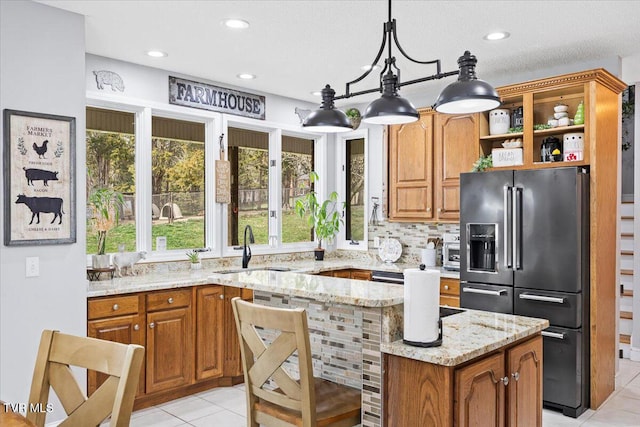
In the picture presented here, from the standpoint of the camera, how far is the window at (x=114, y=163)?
4.23 metres

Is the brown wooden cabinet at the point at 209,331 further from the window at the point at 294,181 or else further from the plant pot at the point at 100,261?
the window at the point at 294,181

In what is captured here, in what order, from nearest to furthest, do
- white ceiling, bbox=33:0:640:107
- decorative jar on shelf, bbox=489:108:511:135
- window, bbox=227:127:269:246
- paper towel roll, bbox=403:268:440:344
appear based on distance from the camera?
paper towel roll, bbox=403:268:440:344 → white ceiling, bbox=33:0:640:107 → decorative jar on shelf, bbox=489:108:511:135 → window, bbox=227:127:269:246

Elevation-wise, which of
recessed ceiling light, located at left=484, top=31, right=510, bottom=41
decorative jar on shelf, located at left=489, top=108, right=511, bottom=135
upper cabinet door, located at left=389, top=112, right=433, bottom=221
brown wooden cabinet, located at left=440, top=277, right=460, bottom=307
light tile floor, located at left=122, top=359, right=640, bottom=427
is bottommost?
light tile floor, located at left=122, top=359, right=640, bottom=427

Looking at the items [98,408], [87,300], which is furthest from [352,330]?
[87,300]

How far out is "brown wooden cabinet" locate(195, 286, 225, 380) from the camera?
411cm

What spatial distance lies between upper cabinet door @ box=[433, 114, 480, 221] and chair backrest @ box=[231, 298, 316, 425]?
124 inches

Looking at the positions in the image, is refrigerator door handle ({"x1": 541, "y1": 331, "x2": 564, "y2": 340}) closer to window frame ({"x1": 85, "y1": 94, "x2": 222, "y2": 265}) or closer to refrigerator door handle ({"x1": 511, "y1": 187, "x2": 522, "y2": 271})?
refrigerator door handle ({"x1": 511, "y1": 187, "x2": 522, "y2": 271})

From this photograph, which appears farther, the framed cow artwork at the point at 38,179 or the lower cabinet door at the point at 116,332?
the lower cabinet door at the point at 116,332

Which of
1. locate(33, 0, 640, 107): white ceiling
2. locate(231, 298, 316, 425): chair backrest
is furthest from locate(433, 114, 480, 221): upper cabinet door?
A: locate(231, 298, 316, 425): chair backrest

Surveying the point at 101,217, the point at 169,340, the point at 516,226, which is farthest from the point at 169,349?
the point at 516,226

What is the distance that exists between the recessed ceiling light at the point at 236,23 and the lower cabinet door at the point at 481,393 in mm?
2565

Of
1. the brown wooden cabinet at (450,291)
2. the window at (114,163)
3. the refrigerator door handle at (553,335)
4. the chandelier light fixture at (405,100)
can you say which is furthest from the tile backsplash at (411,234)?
the chandelier light fixture at (405,100)

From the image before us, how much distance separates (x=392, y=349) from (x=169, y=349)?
234cm

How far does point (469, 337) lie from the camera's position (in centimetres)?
227
